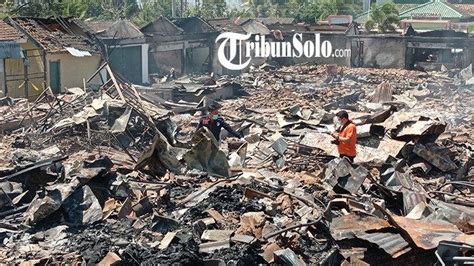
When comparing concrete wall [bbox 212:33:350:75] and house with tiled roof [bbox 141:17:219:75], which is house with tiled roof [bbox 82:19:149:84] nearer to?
house with tiled roof [bbox 141:17:219:75]

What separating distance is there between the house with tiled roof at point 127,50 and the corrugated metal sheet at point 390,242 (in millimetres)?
23490

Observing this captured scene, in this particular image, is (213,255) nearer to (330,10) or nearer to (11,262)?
(11,262)

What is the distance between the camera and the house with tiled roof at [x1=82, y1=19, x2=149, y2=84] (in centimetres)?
3088

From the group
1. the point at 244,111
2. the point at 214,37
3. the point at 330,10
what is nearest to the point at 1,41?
the point at 244,111

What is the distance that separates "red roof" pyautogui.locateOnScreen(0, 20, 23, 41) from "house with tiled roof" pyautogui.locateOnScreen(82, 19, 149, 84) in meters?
5.86

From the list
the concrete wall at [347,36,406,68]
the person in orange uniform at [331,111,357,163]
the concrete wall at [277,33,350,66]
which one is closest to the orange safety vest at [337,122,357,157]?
the person in orange uniform at [331,111,357,163]

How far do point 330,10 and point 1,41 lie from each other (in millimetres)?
41139

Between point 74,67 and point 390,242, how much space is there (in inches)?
825

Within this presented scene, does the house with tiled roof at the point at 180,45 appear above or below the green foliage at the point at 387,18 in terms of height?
below

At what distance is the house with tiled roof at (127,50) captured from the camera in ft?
101

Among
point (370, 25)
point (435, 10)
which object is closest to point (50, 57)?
point (370, 25)

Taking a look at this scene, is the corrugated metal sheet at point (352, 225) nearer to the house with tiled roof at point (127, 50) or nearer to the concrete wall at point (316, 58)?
the house with tiled roof at point (127, 50)

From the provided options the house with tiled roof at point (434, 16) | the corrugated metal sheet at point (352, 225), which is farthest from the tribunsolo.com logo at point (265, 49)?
the corrugated metal sheet at point (352, 225)

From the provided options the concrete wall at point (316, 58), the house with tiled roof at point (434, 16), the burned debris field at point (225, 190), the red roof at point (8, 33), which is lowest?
the burned debris field at point (225, 190)
